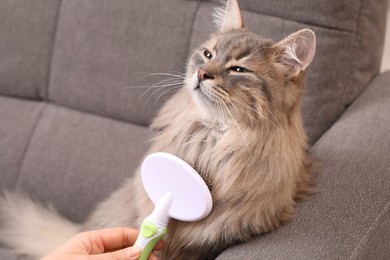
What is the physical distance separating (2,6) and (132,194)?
1.08m

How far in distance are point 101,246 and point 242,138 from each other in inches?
18.3

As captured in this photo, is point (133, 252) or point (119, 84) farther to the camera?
point (119, 84)

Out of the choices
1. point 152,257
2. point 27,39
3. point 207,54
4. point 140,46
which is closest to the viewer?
point 152,257

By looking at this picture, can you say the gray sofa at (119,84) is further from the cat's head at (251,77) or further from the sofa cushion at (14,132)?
the cat's head at (251,77)

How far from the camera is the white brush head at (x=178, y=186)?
3.44ft

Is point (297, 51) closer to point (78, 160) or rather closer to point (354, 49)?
point (354, 49)

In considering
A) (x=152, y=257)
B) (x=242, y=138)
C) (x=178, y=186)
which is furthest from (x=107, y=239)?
(x=242, y=138)

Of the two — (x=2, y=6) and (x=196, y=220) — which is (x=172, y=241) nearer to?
(x=196, y=220)

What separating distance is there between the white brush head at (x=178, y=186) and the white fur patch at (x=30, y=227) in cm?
61

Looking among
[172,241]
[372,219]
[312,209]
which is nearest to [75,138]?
[172,241]

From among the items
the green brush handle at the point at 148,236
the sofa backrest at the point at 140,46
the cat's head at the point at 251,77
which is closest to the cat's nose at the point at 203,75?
the cat's head at the point at 251,77

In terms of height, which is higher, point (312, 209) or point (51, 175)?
point (312, 209)

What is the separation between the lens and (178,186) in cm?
107

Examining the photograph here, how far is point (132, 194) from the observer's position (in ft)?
4.42
